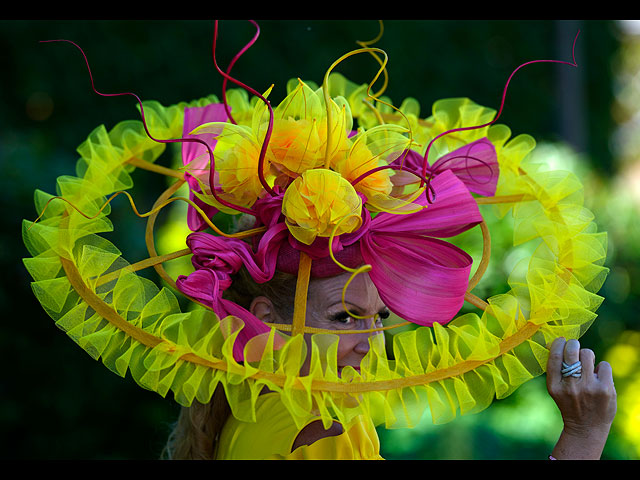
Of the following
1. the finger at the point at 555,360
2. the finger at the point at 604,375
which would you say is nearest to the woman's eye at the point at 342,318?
the finger at the point at 555,360

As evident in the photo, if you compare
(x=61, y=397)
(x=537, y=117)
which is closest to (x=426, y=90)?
(x=537, y=117)

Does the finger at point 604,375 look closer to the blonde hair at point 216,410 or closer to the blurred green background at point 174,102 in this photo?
the blonde hair at point 216,410

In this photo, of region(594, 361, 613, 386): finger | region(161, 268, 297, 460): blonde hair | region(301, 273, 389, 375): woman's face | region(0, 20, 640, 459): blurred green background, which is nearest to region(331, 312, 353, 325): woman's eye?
region(301, 273, 389, 375): woman's face

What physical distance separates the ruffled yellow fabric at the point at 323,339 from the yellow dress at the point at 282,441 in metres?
0.10

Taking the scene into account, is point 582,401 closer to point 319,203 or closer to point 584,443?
point 584,443

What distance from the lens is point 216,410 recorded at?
1.99m

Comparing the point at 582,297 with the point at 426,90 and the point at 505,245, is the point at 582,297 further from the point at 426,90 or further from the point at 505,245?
the point at 426,90

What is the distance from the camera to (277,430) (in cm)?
167

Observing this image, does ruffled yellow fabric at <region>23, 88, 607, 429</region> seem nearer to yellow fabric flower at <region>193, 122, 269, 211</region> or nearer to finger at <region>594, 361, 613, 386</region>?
finger at <region>594, 361, 613, 386</region>

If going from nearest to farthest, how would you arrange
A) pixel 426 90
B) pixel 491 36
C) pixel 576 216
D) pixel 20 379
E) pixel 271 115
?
1. pixel 271 115
2. pixel 576 216
3. pixel 20 379
4. pixel 426 90
5. pixel 491 36

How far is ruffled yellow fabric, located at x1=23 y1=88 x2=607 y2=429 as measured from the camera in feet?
4.82

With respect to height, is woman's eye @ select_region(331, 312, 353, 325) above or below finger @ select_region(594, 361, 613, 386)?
below

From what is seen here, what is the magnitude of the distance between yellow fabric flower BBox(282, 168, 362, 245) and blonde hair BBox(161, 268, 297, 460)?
0.24 meters

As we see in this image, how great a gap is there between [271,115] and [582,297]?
2.63 feet
